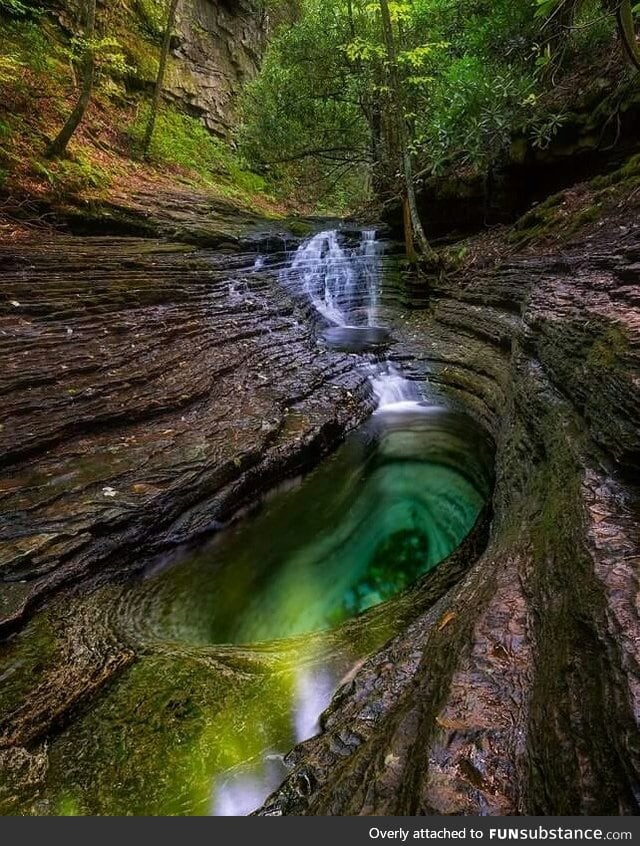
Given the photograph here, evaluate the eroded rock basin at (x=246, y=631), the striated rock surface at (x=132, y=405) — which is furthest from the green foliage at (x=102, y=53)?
the eroded rock basin at (x=246, y=631)

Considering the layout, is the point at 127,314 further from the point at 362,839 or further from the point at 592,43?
the point at 592,43

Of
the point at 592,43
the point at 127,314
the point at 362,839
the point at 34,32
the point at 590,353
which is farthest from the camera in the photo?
the point at 34,32

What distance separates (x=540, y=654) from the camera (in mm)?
2131

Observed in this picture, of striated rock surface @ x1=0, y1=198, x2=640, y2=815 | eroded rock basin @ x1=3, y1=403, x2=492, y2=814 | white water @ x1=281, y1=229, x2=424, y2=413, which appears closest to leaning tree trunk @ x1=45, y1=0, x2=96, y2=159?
striated rock surface @ x1=0, y1=198, x2=640, y2=815

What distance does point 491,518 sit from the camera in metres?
4.88

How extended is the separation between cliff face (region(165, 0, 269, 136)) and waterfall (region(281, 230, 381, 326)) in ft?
34.2

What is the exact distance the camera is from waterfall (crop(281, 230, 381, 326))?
11266 mm

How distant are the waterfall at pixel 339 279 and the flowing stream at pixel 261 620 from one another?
15.0 ft

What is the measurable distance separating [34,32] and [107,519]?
49.9 ft

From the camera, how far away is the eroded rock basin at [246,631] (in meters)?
2.66

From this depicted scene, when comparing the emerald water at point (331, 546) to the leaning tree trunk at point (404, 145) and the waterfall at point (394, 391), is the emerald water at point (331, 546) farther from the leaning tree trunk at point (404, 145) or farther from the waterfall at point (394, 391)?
the leaning tree trunk at point (404, 145)

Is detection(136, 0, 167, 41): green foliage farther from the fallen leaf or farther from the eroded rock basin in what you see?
the fallen leaf

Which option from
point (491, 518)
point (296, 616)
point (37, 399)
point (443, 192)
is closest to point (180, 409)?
point (37, 399)

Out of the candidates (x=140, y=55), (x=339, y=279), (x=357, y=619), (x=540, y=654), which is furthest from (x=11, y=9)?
(x=540, y=654)
